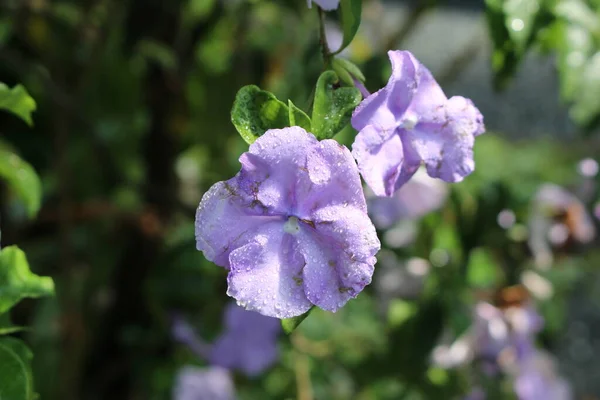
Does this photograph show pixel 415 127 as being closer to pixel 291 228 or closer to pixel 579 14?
pixel 291 228

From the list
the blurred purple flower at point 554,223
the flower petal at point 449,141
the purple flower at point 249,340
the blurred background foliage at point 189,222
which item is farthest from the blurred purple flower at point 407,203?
the flower petal at point 449,141

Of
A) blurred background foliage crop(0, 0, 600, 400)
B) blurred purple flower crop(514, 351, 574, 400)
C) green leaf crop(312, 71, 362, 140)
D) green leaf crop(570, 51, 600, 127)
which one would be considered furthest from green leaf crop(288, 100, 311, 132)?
blurred purple flower crop(514, 351, 574, 400)

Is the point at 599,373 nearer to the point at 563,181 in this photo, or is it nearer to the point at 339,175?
the point at 563,181

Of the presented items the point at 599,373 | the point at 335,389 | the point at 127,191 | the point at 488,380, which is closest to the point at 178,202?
the point at 127,191

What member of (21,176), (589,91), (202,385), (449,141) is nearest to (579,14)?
(589,91)

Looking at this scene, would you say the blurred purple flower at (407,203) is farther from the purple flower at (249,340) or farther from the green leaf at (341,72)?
the green leaf at (341,72)

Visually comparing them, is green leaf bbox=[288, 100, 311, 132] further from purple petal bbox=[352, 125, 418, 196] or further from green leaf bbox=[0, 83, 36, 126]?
green leaf bbox=[0, 83, 36, 126]

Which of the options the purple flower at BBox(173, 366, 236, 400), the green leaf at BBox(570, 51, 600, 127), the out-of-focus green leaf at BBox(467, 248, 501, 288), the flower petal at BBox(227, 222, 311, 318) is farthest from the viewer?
the purple flower at BBox(173, 366, 236, 400)
